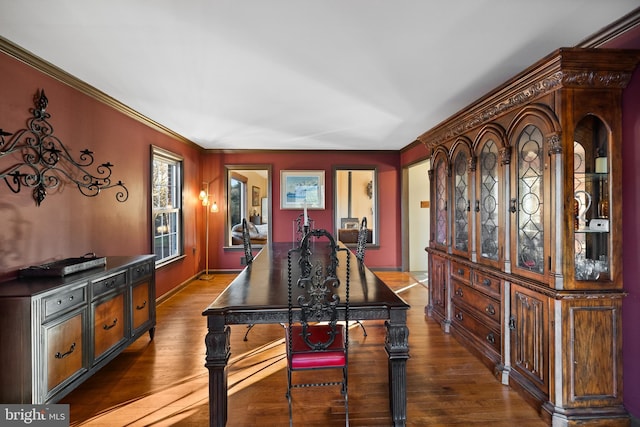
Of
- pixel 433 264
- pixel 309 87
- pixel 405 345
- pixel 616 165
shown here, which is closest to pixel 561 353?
pixel 405 345

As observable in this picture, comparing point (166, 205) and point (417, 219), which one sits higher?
point (166, 205)

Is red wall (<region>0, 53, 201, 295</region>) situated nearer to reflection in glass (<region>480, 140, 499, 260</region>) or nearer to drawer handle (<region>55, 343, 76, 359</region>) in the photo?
drawer handle (<region>55, 343, 76, 359</region>)

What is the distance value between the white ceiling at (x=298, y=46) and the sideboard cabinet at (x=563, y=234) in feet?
0.99

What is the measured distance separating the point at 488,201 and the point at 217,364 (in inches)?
92.9

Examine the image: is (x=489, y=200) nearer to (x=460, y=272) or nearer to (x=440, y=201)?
(x=460, y=272)

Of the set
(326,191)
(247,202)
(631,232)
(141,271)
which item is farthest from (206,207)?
(631,232)

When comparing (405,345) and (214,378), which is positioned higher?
(405,345)

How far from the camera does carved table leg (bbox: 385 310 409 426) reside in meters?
1.76

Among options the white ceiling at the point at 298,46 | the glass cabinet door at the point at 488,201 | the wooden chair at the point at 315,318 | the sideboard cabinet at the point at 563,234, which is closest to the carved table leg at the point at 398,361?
the wooden chair at the point at 315,318

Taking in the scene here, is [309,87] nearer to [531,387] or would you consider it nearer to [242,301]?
[242,301]

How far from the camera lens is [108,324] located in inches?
94.0

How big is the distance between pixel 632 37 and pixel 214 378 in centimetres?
307

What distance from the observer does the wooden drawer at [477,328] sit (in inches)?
96.3

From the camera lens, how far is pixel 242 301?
1.74 metres
